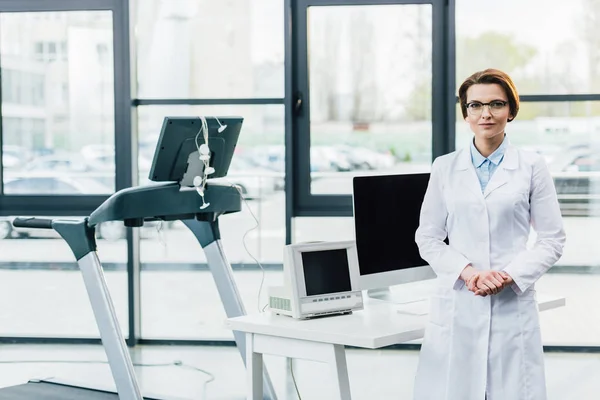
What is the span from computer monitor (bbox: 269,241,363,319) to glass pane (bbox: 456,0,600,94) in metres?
2.32

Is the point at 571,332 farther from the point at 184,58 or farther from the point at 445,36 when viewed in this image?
the point at 184,58

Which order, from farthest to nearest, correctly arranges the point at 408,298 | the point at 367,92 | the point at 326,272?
the point at 367,92 < the point at 408,298 < the point at 326,272

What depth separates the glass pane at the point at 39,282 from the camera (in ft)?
16.6

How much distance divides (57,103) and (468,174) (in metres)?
3.20

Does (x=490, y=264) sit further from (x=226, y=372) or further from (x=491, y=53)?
(x=491, y=53)

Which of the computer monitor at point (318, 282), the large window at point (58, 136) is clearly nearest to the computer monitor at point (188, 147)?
the computer monitor at point (318, 282)

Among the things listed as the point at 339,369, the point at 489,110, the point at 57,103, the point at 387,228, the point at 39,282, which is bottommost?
the point at 39,282

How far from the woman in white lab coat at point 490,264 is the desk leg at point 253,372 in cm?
48

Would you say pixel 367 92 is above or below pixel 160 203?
above

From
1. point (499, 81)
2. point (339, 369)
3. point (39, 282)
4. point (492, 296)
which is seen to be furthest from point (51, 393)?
point (499, 81)

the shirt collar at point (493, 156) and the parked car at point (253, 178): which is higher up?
the shirt collar at point (493, 156)

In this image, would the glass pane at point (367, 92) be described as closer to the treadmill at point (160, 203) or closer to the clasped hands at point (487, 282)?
the treadmill at point (160, 203)

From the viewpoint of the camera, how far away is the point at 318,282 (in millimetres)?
2631

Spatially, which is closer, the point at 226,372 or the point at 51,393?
the point at 51,393
